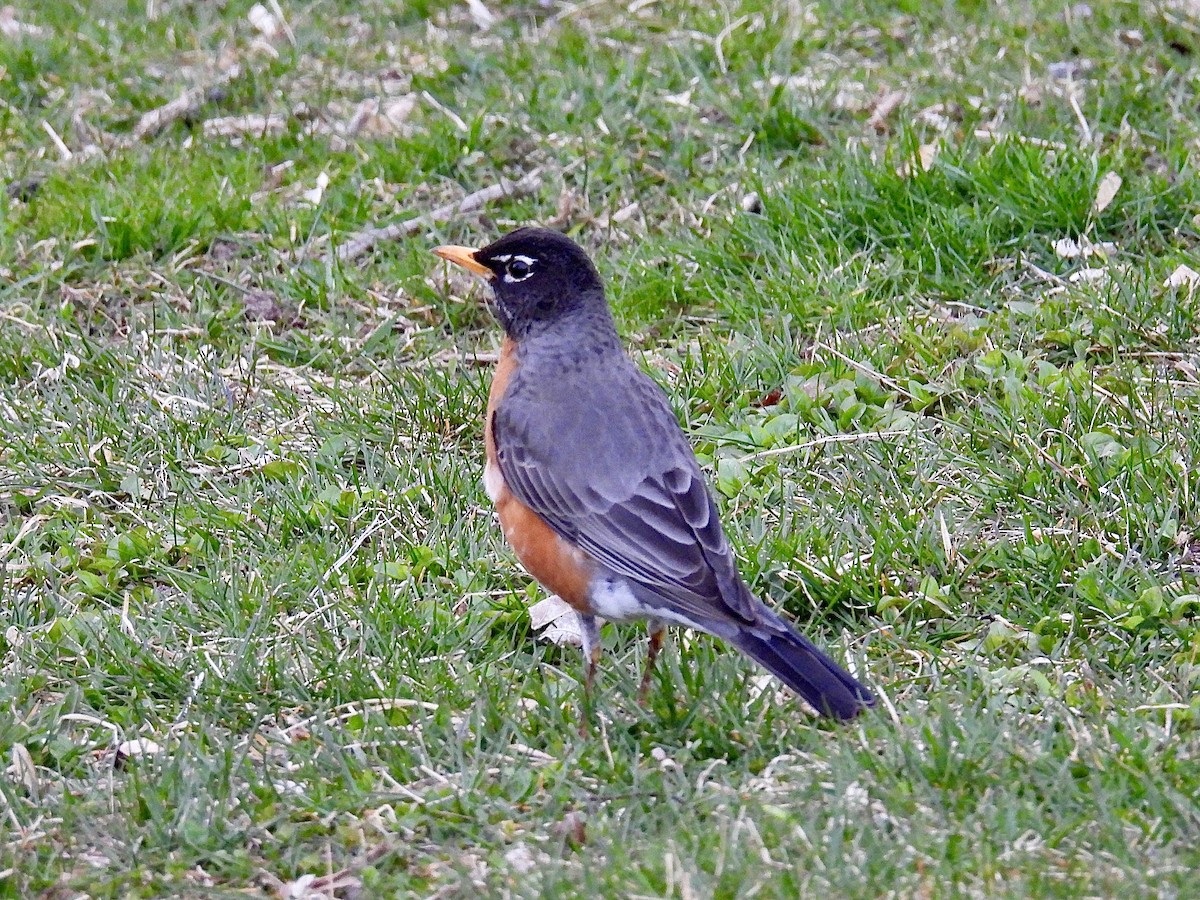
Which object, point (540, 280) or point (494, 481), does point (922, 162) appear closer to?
point (540, 280)

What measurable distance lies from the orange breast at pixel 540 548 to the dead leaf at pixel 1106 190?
305 centimetres

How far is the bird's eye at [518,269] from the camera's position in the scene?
5383mm

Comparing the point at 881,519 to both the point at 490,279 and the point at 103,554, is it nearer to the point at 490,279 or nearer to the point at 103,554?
the point at 490,279

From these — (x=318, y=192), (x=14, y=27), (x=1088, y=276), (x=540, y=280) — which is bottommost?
(x=1088, y=276)

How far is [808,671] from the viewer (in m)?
4.09

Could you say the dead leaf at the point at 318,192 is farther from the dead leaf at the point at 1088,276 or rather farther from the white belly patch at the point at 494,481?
the dead leaf at the point at 1088,276

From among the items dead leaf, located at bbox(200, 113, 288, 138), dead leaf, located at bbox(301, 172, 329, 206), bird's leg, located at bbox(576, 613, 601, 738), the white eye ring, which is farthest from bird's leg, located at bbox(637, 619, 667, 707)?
dead leaf, located at bbox(200, 113, 288, 138)

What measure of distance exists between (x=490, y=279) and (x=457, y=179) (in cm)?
240

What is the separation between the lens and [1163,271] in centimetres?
635

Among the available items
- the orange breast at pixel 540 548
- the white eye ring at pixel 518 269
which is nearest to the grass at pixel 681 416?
the orange breast at pixel 540 548

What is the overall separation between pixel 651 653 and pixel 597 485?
0.50m

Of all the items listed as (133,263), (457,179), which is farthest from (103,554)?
(457,179)

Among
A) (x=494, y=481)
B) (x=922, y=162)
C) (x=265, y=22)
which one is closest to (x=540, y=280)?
(x=494, y=481)

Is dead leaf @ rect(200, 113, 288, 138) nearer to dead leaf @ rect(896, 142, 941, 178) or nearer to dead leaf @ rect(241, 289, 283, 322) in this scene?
dead leaf @ rect(241, 289, 283, 322)
